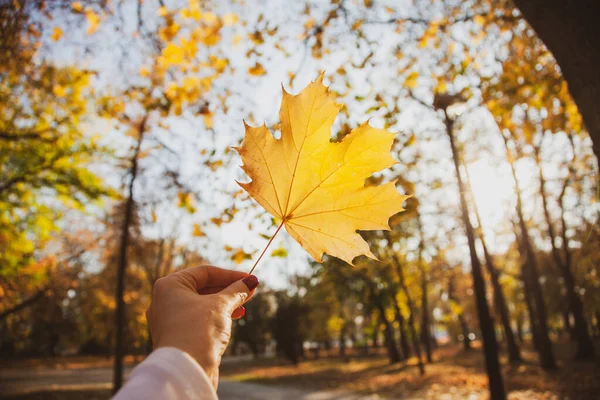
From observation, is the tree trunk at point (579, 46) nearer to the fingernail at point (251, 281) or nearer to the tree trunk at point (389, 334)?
the fingernail at point (251, 281)

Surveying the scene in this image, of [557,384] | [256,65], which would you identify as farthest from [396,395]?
[256,65]

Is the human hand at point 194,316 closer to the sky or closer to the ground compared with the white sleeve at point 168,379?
closer to the sky

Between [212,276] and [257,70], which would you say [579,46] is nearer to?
[212,276]

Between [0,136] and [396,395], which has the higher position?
[0,136]

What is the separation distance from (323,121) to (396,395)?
13.6 metres

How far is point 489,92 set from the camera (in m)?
5.38

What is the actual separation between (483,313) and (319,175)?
8883mm

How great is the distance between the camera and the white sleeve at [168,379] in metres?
0.68

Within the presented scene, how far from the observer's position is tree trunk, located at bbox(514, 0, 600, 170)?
181 centimetres

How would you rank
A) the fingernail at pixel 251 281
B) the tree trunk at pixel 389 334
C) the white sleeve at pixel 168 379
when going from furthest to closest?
the tree trunk at pixel 389 334, the fingernail at pixel 251 281, the white sleeve at pixel 168 379

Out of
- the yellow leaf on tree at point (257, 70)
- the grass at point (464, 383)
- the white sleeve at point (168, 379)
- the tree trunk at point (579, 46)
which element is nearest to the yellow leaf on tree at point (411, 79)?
the yellow leaf on tree at point (257, 70)

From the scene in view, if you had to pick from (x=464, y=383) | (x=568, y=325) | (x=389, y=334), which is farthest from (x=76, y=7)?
(x=568, y=325)

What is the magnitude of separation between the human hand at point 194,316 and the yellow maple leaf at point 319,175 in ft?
1.13

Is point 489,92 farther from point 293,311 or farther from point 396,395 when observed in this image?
point 293,311
